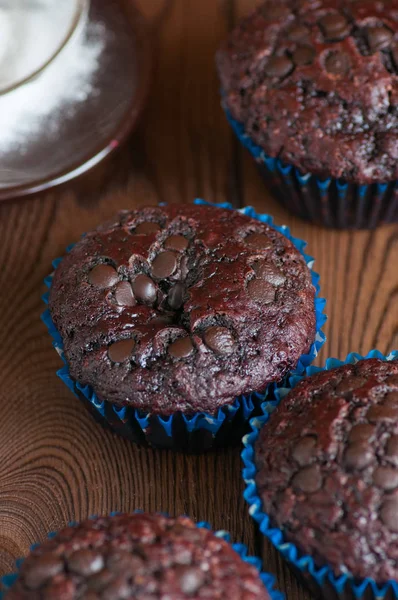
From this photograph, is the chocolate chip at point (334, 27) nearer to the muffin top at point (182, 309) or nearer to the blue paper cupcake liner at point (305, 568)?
the muffin top at point (182, 309)

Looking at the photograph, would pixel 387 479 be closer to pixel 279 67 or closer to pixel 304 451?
pixel 304 451

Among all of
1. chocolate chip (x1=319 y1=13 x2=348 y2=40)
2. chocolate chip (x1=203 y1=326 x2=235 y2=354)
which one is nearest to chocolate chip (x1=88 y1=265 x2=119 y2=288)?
chocolate chip (x1=203 y1=326 x2=235 y2=354)

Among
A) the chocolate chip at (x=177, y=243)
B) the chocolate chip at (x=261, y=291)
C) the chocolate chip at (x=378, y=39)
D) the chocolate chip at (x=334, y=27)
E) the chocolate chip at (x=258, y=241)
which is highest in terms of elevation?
the chocolate chip at (x=334, y=27)

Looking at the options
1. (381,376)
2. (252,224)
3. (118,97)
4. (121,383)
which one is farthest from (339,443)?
(118,97)

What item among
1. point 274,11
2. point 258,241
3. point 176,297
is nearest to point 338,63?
point 274,11

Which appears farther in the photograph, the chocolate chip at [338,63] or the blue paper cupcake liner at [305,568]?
the chocolate chip at [338,63]

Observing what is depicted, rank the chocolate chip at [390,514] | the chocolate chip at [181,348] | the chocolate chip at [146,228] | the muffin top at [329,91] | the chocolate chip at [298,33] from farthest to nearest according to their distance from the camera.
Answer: the chocolate chip at [298,33] < the muffin top at [329,91] < the chocolate chip at [146,228] < the chocolate chip at [181,348] < the chocolate chip at [390,514]

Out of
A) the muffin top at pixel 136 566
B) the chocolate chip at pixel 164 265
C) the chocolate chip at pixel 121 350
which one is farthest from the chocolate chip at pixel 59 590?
the chocolate chip at pixel 164 265
